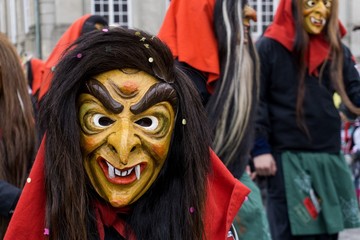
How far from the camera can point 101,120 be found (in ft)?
7.16

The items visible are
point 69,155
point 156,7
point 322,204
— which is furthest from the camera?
point 156,7

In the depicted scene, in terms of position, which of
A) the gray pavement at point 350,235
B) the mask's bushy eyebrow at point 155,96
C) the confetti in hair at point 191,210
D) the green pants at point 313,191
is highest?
the mask's bushy eyebrow at point 155,96

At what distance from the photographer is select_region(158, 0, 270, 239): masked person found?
11.1ft

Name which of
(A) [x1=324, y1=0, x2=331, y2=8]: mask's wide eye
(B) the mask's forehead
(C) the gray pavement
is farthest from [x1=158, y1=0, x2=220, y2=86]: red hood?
(C) the gray pavement

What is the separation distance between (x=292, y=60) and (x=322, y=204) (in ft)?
2.52

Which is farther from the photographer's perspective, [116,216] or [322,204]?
[322,204]

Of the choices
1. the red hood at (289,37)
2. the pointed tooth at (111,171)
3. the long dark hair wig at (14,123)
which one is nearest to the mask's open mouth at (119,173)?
the pointed tooth at (111,171)

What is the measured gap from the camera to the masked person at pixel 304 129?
405cm

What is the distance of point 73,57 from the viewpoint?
215cm

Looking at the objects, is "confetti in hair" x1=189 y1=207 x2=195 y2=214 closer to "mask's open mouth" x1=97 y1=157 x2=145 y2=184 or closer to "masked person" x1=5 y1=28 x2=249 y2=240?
"masked person" x1=5 y1=28 x2=249 y2=240

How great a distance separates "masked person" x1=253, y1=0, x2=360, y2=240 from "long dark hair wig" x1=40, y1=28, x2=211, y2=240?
182 centimetres

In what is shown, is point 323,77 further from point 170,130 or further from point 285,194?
point 170,130

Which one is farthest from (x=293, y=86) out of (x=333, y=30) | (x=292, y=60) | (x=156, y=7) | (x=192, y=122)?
(x=156, y=7)

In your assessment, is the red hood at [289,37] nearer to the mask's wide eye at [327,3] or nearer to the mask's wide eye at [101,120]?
the mask's wide eye at [327,3]
